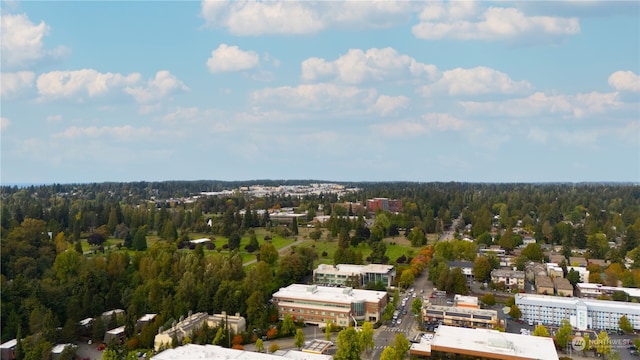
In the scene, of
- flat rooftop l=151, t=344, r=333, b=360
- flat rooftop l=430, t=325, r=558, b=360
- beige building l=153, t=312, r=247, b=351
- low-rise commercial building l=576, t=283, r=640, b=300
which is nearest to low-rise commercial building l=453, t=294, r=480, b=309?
flat rooftop l=430, t=325, r=558, b=360

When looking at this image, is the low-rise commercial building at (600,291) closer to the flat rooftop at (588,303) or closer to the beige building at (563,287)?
the beige building at (563,287)

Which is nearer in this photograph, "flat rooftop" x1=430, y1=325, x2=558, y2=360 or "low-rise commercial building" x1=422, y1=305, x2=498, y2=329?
"flat rooftop" x1=430, y1=325, x2=558, y2=360

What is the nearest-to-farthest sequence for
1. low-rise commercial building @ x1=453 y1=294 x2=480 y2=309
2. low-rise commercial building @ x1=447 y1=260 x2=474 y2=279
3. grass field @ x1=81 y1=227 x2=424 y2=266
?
1. low-rise commercial building @ x1=453 y1=294 x2=480 y2=309
2. low-rise commercial building @ x1=447 y1=260 x2=474 y2=279
3. grass field @ x1=81 y1=227 x2=424 y2=266

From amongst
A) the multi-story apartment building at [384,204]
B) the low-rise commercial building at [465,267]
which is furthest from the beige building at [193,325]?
the multi-story apartment building at [384,204]

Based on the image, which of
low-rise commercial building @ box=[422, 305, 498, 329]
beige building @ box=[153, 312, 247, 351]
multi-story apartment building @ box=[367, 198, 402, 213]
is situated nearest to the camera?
beige building @ box=[153, 312, 247, 351]

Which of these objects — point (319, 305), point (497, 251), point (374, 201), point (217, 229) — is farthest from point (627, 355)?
point (374, 201)

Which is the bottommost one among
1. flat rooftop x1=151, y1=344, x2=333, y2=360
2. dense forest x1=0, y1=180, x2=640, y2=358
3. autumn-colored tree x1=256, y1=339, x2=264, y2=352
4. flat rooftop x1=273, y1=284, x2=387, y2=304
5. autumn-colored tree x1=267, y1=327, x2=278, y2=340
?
autumn-colored tree x1=267, y1=327, x2=278, y2=340

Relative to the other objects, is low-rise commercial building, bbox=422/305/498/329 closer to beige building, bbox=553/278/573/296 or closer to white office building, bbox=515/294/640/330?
white office building, bbox=515/294/640/330

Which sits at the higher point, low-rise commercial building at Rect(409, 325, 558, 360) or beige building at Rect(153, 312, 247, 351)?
low-rise commercial building at Rect(409, 325, 558, 360)
